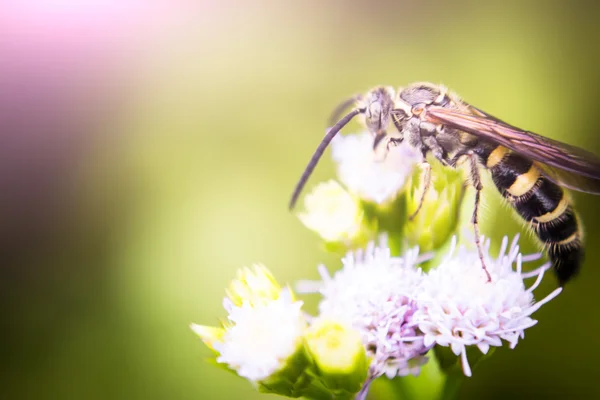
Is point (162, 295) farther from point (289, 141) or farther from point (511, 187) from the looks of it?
point (511, 187)

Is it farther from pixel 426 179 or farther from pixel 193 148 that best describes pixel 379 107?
pixel 193 148

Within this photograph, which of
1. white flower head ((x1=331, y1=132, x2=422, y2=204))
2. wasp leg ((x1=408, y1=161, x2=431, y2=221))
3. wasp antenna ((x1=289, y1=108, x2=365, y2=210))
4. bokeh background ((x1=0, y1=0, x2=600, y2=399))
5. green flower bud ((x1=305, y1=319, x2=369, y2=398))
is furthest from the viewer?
bokeh background ((x1=0, y1=0, x2=600, y2=399))

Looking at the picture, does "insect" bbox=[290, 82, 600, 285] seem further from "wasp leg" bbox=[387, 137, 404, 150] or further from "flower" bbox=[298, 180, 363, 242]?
"flower" bbox=[298, 180, 363, 242]

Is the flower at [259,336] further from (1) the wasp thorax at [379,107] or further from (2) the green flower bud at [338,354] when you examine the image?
(1) the wasp thorax at [379,107]

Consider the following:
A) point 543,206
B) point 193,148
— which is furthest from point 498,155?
point 193,148

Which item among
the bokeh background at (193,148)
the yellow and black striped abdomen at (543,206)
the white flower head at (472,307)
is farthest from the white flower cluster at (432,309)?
the bokeh background at (193,148)

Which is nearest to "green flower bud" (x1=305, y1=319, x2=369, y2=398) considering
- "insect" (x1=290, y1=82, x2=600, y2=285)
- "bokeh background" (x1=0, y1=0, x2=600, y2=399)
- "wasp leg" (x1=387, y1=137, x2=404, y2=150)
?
"insect" (x1=290, y1=82, x2=600, y2=285)
